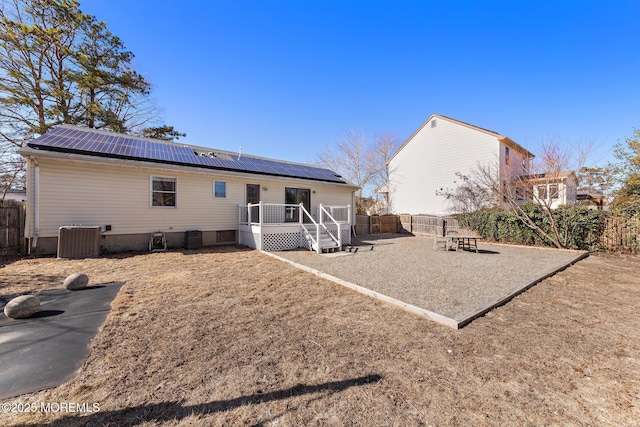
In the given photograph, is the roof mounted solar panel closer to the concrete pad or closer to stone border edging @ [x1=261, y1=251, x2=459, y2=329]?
the concrete pad

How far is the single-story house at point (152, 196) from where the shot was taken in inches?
307

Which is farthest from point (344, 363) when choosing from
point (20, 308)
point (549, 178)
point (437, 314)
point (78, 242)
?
point (549, 178)

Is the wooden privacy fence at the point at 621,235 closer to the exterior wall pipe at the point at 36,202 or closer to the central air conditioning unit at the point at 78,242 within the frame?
the central air conditioning unit at the point at 78,242

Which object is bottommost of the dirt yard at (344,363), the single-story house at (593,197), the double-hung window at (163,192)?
the dirt yard at (344,363)

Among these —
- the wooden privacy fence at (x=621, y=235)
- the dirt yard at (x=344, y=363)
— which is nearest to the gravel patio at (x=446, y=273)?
the dirt yard at (x=344, y=363)

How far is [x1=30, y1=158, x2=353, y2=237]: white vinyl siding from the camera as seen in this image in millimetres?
7863

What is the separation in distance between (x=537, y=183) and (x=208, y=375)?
15.5 metres

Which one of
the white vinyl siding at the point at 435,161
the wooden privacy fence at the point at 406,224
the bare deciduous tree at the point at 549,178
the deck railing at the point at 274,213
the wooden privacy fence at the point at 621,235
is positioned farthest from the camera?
the white vinyl siding at the point at 435,161

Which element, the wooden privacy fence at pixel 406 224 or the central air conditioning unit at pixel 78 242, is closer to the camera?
the central air conditioning unit at pixel 78 242

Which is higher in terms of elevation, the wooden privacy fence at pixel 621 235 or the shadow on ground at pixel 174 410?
the wooden privacy fence at pixel 621 235

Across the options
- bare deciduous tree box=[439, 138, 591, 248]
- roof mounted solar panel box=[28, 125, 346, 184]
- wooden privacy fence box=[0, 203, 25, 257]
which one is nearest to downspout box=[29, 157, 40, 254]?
wooden privacy fence box=[0, 203, 25, 257]

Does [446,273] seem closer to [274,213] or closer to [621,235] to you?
[274,213]

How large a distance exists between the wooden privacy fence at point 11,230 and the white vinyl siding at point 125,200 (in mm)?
797

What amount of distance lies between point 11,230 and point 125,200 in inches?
117
